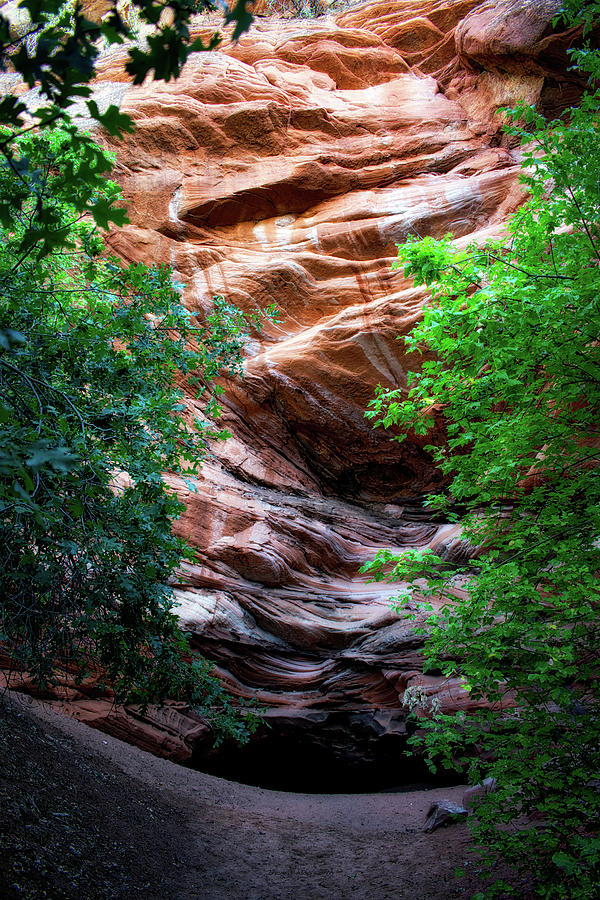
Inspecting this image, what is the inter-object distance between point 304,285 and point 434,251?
38.8ft

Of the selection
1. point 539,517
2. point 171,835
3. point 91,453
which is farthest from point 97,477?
point 171,835

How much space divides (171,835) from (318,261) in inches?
585

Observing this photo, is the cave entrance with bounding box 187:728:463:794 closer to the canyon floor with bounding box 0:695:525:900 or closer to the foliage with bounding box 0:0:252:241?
the canyon floor with bounding box 0:695:525:900

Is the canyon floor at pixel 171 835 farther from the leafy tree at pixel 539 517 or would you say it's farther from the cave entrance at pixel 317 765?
the leafy tree at pixel 539 517

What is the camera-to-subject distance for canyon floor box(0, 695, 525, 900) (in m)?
4.34

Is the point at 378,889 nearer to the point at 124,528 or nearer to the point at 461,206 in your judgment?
the point at 124,528

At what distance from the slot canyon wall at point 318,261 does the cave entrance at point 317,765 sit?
0.54 ft

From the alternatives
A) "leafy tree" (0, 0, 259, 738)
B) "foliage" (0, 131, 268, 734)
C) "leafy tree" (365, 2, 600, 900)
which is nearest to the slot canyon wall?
"leafy tree" (0, 0, 259, 738)

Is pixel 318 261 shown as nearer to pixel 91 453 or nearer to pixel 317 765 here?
pixel 317 765

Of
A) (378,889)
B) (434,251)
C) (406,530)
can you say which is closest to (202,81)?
(406,530)

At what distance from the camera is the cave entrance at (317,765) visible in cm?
1029

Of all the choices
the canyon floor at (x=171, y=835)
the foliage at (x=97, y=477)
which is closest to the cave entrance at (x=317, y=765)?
the canyon floor at (x=171, y=835)

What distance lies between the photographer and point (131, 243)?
1661 cm

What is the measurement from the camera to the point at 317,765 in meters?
10.9
